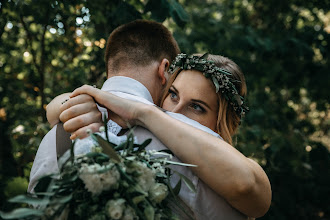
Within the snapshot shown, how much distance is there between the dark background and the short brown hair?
32cm

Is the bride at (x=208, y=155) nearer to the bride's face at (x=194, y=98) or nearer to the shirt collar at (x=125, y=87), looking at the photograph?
the shirt collar at (x=125, y=87)

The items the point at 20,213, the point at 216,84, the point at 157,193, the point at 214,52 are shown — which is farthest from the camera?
the point at 214,52

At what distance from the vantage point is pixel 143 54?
8.16ft

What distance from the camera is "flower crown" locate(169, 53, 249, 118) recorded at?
2.40 meters

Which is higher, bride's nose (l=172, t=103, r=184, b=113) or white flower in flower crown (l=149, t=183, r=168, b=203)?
white flower in flower crown (l=149, t=183, r=168, b=203)

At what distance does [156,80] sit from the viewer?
246cm

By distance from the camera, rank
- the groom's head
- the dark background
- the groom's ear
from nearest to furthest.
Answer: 1. the groom's head
2. the groom's ear
3. the dark background

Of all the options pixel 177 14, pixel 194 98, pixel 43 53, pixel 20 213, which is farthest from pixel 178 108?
pixel 43 53

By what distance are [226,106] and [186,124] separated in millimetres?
914

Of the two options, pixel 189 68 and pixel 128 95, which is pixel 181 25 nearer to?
pixel 189 68

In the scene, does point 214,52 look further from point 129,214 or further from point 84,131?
point 129,214

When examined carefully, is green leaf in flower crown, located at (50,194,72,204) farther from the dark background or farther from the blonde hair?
the dark background

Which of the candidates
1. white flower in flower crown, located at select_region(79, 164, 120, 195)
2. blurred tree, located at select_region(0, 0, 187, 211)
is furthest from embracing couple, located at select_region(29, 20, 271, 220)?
blurred tree, located at select_region(0, 0, 187, 211)

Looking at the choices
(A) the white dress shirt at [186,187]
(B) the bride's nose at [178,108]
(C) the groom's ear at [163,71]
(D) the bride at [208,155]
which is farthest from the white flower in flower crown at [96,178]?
(C) the groom's ear at [163,71]
